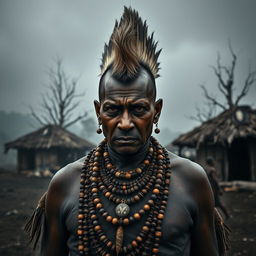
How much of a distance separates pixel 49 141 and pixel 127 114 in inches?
876

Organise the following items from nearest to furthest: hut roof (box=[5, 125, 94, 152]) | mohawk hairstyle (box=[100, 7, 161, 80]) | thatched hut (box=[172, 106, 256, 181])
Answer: mohawk hairstyle (box=[100, 7, 161, 80]) → thatched hut (box=[172, 106, 256, 181]) → hut roof (box=[5, 125, 94, 152])

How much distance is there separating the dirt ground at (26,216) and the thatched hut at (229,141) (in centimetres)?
261

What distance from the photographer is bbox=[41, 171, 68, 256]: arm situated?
2.02m

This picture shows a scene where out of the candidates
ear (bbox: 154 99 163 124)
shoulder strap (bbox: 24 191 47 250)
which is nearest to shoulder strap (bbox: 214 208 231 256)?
ear (bbox: 154 99 163 124)

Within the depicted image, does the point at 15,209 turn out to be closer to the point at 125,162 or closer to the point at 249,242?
the point at 249,242

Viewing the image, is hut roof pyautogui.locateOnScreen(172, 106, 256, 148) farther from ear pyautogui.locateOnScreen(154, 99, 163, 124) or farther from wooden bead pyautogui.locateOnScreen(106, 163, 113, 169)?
wooden bead pyautogui.locateOnScreen(106, 163, 113, 169)

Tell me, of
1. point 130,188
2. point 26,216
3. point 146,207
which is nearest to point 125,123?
point 130,188

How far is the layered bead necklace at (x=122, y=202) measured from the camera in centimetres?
177

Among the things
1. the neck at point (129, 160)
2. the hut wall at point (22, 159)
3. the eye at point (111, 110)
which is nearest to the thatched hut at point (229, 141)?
the hut wall at point (22, 159)

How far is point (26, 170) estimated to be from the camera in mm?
24109

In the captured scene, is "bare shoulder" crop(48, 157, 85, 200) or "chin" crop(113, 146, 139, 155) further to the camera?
"bare shoulder" crop(48, 157, 85, 200)

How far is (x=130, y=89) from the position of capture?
184 centimetres

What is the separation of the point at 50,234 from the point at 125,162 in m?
0.72

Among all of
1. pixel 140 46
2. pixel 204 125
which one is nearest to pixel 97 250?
pixel 140 46
